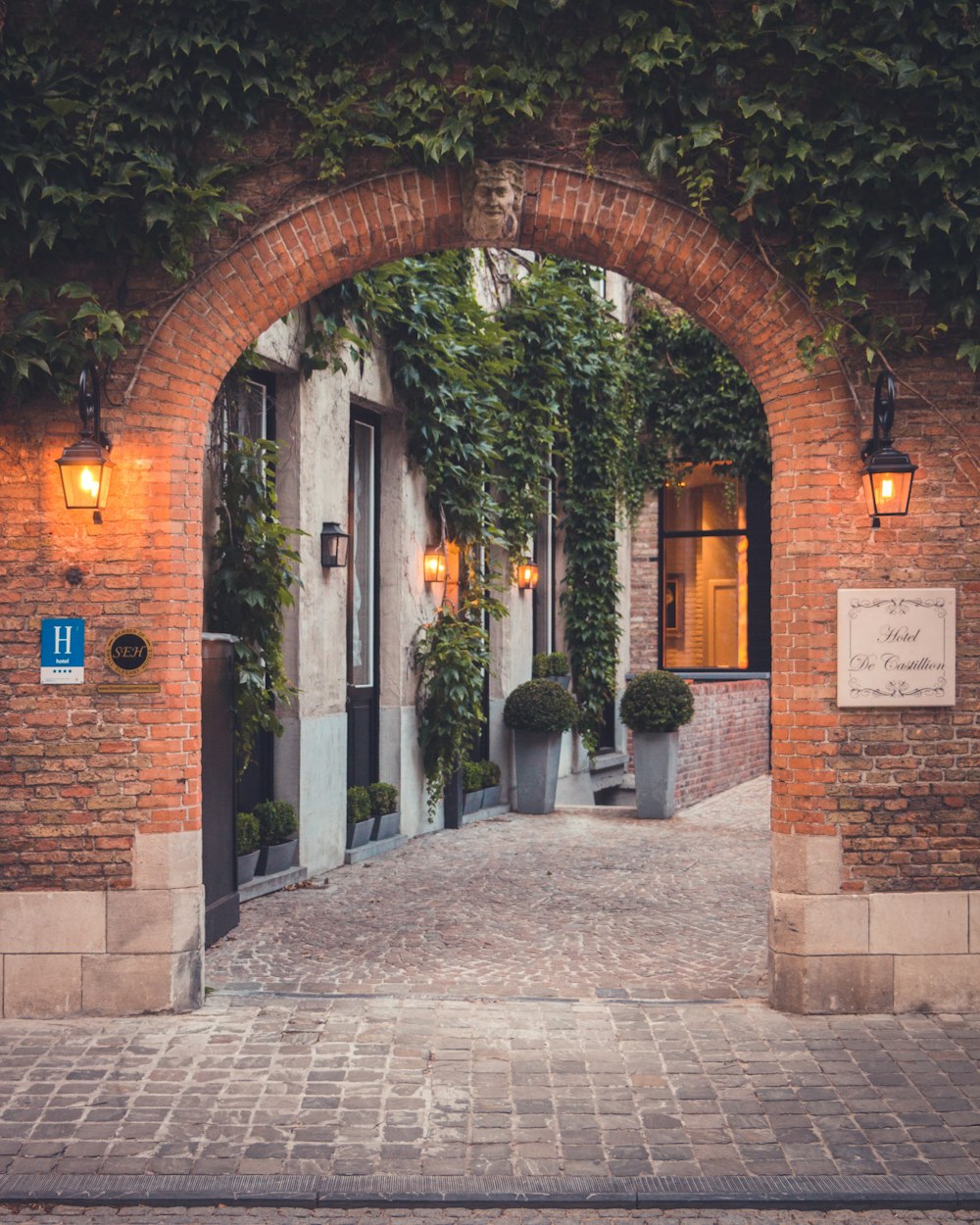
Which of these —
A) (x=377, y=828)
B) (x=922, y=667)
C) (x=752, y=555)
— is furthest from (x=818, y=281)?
(x=752, y=555)

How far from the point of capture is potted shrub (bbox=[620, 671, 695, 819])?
1401 centimetres

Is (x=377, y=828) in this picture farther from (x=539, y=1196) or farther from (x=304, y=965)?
(x=539, y=1196)

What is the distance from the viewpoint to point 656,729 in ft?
46.1

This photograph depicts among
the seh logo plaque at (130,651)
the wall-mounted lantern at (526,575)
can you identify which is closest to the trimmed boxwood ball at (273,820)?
the seh logo plaque at (130,651)

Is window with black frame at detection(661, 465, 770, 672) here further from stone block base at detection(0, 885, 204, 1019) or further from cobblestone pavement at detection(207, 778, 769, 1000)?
stone block base at detection(0, 885, 204, 1019)

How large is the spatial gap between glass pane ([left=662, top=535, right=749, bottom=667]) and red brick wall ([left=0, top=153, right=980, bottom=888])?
13258 mm

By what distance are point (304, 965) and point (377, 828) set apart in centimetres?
424

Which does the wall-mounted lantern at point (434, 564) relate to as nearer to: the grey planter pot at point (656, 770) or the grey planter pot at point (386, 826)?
the grey planter pot at point (386, 826)

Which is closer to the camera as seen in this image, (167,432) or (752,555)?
(167,432)

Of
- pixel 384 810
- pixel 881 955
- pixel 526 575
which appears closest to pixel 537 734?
pixel 526 575

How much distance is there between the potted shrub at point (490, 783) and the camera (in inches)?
565

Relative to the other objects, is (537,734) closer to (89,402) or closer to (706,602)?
(706,602)

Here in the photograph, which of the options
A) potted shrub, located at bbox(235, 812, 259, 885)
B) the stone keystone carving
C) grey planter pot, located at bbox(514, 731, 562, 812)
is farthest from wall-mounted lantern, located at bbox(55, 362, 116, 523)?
grey planter pot, located at bbox(514, 731, 562, 812)

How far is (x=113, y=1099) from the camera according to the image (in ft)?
16.7
